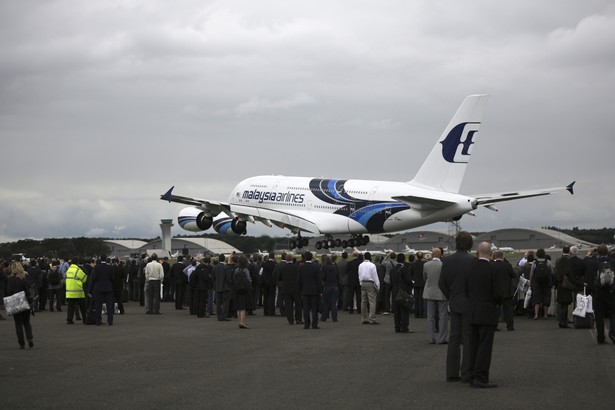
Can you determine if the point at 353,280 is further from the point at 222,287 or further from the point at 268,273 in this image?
the point at 222,287

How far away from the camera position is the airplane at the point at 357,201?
154ft

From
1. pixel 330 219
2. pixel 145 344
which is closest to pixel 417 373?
pixel 145 344

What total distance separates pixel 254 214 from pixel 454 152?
13.7m

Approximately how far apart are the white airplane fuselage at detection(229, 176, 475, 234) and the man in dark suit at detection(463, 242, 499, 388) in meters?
34.0

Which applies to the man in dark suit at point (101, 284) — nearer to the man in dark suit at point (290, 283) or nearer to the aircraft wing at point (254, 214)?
the man in dark suit at point (290, 283)

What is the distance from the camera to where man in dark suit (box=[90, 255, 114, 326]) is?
911 inches

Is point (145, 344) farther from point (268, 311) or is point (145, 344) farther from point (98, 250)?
point (98, 250)

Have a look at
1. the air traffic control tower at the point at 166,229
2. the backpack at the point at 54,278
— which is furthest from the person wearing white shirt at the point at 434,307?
the air traffic control tower at the point at 166,229

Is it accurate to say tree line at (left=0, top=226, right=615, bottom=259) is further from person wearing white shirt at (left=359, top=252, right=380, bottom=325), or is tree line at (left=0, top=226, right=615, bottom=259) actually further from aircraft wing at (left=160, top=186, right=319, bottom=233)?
person wearing white shirt at (left=359, top=252, right=380, bottom=325)

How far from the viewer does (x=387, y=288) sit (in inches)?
1091

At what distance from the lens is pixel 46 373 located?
45.9 feet

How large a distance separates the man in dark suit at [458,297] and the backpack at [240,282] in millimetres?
10330

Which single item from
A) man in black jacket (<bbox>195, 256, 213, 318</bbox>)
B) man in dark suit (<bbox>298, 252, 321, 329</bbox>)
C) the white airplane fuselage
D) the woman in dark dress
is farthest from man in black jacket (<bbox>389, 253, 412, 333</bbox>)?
the white airplane fuselage

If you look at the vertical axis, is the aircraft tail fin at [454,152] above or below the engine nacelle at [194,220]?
above
